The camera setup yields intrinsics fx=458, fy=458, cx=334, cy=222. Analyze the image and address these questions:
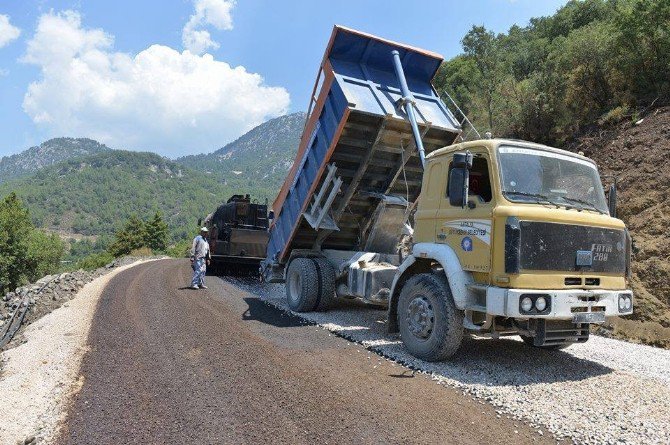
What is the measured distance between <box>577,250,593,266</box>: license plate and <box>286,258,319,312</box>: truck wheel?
14.7 feet

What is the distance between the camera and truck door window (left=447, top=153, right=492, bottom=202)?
203 inches

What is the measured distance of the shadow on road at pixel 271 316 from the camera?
747cm

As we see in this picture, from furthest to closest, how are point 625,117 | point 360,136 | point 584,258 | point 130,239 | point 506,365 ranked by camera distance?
point 130,239 < point 625,117 < point 360,136 < point 506,365 < point 584,258

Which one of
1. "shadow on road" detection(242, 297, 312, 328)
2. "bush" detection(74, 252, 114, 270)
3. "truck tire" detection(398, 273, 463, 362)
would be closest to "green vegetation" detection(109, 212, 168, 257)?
"bush" detection(74, 252, 114, 270)

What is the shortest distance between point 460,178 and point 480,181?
10.3 inches

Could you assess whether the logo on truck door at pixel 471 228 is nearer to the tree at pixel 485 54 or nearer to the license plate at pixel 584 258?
the license plate at pixel 584 258

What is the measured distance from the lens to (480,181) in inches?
207

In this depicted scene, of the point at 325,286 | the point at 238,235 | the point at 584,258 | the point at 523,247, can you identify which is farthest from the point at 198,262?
the point at 584,258

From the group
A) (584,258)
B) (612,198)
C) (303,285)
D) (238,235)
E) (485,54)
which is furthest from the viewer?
(485,54)

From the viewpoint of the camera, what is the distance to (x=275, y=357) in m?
5.46

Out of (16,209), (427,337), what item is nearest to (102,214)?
(16,209)

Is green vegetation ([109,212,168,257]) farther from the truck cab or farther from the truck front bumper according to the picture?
the truck front bumper

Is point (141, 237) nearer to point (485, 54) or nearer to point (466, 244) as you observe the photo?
point (485, 54)

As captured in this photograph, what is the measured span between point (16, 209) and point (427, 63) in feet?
145
